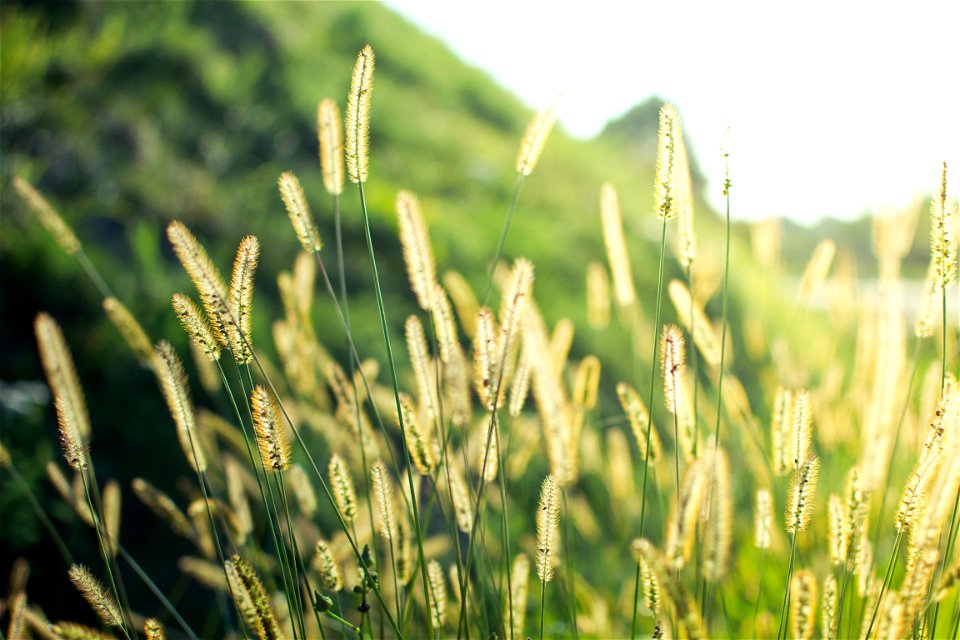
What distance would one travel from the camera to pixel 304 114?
13.8ft

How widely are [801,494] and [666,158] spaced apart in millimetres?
405

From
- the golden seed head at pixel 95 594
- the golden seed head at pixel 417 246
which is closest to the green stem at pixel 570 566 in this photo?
the golden seed head at pixel 417 246

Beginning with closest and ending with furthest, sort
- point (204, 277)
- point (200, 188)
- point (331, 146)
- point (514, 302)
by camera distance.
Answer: point (204, 277) → point (514, 302) → point (331, 146) → point (200, 188)

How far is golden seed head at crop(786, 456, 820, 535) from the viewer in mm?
888

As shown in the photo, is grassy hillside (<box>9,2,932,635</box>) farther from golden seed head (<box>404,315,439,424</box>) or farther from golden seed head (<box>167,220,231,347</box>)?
golden seed head (<box>167,220,231,347</box>)

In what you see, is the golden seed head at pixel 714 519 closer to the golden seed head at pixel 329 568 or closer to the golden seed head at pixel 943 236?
the golden seed head at pixel 943 236

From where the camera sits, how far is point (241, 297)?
3.05 ft

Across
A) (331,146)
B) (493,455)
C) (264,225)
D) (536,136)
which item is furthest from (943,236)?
(264,225)

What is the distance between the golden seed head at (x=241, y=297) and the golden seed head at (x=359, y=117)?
157 millimetres

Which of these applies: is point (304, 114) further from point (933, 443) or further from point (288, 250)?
point (933, 443)

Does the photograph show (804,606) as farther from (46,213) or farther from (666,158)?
(46,213)

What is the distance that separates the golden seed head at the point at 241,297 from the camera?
903 mm

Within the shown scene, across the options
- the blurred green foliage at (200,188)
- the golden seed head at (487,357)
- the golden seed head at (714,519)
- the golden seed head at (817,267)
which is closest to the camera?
the golden seed head at (487,357)

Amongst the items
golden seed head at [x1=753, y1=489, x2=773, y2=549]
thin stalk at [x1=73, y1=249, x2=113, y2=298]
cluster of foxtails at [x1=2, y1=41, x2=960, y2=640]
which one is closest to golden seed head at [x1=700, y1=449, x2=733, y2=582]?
cluster of foxtails at [x1=2, y1=41, x2=960, y2=640]
